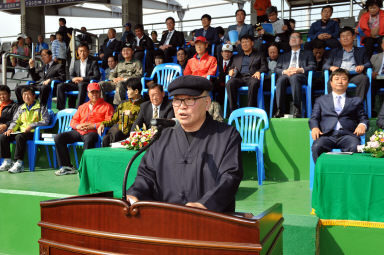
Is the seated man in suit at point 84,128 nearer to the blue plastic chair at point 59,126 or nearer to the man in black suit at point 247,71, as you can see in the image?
the blue plastic chair at point 59,126

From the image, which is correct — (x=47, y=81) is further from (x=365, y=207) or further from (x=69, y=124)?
(x=365, y=207)

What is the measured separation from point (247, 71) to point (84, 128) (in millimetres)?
2537

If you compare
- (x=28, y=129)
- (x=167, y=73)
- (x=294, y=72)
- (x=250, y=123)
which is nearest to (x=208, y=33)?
(x=167, y=73)

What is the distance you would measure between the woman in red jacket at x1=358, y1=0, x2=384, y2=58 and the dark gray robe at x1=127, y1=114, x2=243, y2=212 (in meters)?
4.94

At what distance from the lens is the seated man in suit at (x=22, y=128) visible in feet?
18.6

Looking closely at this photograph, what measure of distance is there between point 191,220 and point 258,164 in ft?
10.7

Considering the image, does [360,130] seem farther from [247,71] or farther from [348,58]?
[247,71]

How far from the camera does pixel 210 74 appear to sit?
6062 mm

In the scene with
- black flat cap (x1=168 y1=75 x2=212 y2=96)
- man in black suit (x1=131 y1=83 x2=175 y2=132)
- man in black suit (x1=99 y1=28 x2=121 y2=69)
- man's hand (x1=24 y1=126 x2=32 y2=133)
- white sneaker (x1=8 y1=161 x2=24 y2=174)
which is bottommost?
white sneaker (x1=8 y1=161 x2=24 y2=174)

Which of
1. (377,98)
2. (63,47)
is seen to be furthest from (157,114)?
(63,47)

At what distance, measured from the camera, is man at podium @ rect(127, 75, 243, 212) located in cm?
188

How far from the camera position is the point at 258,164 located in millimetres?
4430

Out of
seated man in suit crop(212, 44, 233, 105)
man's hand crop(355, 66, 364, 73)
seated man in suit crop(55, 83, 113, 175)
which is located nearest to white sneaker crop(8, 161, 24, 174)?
seated man in suit crop(55, 83, 113, 175)

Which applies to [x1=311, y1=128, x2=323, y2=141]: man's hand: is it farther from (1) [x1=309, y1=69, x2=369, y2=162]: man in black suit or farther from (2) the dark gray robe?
(2) the dark gray robe
